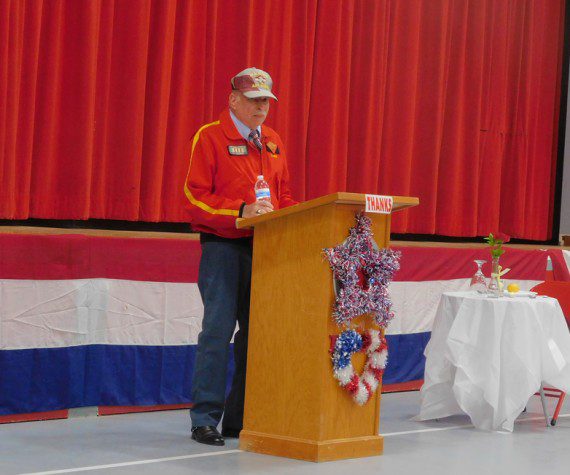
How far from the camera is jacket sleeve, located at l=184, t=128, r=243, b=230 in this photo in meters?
3.65

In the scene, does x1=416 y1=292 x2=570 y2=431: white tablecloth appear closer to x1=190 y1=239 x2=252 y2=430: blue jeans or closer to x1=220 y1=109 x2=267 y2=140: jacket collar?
x1=190 y1=239 x2=252 y2=430: blue jeans

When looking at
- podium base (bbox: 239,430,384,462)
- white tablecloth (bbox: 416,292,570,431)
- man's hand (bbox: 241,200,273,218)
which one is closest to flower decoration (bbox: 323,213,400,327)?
man's hand (bbox: 241,200,273,218)

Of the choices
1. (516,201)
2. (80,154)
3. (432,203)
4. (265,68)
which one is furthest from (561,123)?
(80,154)

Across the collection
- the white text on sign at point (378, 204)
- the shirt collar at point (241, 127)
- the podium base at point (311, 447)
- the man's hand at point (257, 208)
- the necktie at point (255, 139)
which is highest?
the shirt collar at point (241, 127)

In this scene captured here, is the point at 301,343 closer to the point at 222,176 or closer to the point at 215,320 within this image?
the point at 215,320

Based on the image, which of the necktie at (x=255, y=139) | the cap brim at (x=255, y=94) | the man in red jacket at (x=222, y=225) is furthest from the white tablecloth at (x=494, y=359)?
the cap brim at (x=255, y=94)

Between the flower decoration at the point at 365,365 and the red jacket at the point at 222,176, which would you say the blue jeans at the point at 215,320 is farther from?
the flower decoration at the point at 365,365

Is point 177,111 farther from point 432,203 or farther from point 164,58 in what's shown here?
point 432,203

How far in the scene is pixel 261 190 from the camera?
3604 mm

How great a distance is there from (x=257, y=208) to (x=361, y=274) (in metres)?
0.46

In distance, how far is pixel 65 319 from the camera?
4.32m

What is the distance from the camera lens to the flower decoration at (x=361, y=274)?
11.2ft

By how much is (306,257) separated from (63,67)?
77.9 inches

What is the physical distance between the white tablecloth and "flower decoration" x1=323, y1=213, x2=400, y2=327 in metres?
1.12
